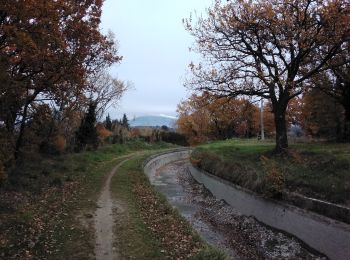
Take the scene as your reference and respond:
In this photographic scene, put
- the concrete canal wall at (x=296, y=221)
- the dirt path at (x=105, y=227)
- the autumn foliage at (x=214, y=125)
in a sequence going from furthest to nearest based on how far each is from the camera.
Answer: the autumn foliage at (x=214, y=125) < the concrete canal wall at (x=296, y=221) < the dirt path at (x=105, y=227)

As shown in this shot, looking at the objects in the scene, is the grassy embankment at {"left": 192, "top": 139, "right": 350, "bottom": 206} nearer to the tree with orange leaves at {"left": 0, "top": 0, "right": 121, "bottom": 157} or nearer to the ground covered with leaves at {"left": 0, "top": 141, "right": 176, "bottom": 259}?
the ground covered with leaves at {"left": 0, "top": 141, "right": 176, "bottom": 259}

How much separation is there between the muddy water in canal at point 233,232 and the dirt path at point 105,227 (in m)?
3.45

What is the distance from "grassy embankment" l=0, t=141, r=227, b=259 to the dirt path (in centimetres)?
21

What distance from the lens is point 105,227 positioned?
13.3 metres

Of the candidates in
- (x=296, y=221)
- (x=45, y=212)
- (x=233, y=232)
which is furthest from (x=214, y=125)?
(x=45, y=212)

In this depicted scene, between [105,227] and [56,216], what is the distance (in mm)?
2002

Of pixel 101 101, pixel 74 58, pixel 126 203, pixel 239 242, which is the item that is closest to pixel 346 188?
pixel 239 242

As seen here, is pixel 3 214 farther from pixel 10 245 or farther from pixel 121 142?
pixel 121 142

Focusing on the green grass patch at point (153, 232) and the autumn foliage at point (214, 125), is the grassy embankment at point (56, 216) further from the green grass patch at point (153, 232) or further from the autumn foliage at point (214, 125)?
the autumn foliage at point (214, 125)

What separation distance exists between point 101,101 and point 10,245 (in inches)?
1653

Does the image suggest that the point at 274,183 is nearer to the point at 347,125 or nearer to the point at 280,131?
the point at 280,131

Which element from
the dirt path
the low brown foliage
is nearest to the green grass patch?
the low brown foliage

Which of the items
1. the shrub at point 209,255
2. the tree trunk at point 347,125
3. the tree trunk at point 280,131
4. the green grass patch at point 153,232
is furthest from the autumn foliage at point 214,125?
the shrub at point 209,255

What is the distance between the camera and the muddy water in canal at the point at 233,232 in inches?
545
